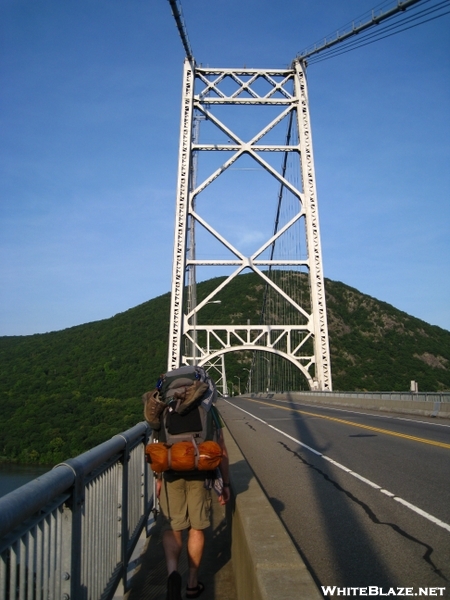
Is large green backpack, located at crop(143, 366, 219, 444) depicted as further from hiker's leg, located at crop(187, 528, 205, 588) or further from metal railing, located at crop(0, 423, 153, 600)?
hiker's leg, located at crop(187, 528, 205, 588)

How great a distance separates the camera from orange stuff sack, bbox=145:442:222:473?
438cm

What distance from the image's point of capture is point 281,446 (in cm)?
1312

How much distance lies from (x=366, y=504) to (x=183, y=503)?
2.98m

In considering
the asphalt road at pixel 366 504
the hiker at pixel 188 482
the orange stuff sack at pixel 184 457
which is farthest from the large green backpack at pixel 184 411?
the asphalt road at pixel 366 504

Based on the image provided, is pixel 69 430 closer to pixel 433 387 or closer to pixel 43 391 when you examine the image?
pixel 43 391

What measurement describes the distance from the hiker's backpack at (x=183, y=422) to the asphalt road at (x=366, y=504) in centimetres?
118

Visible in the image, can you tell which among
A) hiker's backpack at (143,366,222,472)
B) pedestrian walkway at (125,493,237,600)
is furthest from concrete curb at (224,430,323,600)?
hiker's backpack at (143,366,222,472)

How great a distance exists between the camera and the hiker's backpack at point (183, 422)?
4.40 metres

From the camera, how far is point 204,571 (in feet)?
17.2

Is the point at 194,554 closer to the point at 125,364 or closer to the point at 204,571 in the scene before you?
the point at 204,571

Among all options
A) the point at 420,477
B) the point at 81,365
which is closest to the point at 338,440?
the point at 420,477

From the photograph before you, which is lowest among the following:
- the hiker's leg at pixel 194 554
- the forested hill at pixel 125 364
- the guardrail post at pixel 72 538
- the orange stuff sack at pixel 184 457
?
the hiker's leg at pixel 194 554

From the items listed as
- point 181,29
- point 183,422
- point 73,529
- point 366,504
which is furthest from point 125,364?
point 73,529

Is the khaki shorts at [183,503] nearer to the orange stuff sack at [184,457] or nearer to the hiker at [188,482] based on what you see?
the hiker at [188,482]
